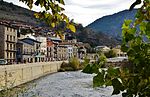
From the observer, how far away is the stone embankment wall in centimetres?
3506

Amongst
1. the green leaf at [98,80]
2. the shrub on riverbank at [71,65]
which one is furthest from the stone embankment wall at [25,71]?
the green leaf at [98,80]

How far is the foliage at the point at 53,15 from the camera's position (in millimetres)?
2393

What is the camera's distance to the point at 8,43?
62.4m

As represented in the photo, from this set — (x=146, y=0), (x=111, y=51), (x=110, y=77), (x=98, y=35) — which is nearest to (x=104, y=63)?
(x=110, y=77)

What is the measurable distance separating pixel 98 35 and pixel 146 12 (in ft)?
575

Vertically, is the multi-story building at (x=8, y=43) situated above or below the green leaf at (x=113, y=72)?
above

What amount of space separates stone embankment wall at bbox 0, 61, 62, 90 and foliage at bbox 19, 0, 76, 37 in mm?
25982

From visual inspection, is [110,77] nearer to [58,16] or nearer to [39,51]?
[58,16]

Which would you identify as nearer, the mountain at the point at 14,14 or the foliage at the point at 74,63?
the foliage at the point at 74,63

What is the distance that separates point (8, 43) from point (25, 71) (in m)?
19.8

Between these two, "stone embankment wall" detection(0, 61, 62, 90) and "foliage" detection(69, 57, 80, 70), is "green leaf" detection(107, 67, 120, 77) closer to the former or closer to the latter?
"stone embankment wall" detection(0, 61, 62, 90)

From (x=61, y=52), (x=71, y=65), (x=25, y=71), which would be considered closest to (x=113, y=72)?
(x=25, y=71)

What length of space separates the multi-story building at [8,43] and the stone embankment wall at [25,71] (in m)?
7.19

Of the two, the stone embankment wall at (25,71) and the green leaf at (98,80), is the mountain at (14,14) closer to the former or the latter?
the stone embankment wall at (25,71)
